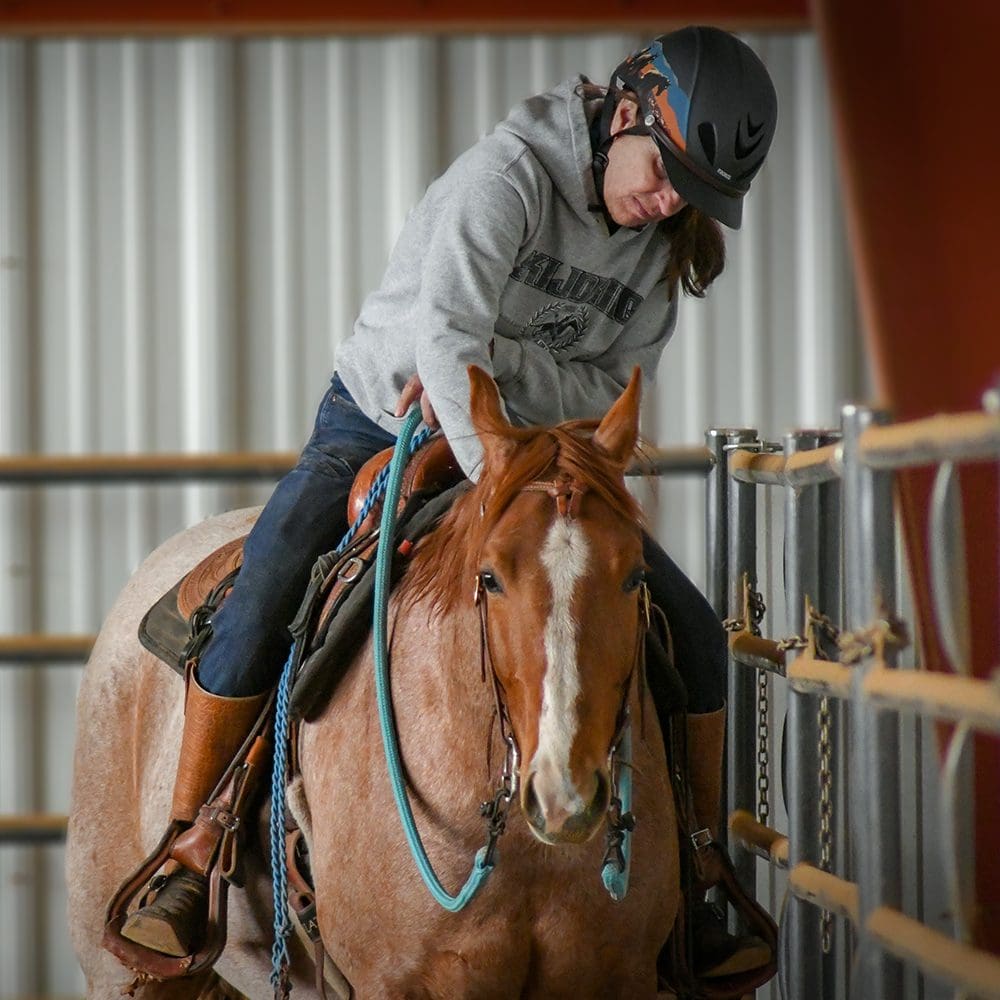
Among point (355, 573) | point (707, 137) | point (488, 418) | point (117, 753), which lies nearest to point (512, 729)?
point (488, 418)

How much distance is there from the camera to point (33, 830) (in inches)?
207

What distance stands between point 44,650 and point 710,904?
351 centimetres

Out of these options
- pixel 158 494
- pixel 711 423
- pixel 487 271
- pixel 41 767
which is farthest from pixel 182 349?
pixel 487 271

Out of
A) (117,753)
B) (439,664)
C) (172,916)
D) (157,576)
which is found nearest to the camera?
(439,664)

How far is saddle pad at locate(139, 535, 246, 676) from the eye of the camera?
2752 millimetres

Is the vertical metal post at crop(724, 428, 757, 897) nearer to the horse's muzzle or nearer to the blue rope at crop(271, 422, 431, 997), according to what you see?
the blue rope at crop(271, 422, 431, 997)

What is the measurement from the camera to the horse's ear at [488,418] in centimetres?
191

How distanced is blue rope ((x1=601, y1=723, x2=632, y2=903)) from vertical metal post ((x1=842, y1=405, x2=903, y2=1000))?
1.04 ft

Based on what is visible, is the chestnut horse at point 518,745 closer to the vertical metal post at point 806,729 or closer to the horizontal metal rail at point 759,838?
the vertical metal post at point 806,729

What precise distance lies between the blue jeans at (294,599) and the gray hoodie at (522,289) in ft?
0.61

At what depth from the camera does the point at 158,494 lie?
556cm

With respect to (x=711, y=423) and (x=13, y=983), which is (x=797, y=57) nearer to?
(x=711, y=423)

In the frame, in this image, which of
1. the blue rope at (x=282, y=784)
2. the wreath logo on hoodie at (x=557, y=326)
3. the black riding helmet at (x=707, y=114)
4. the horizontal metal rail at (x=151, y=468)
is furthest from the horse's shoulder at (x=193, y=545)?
the horizontal metal rail at (x=151, y=468)

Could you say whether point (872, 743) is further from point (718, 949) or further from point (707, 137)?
point (707, 137)
